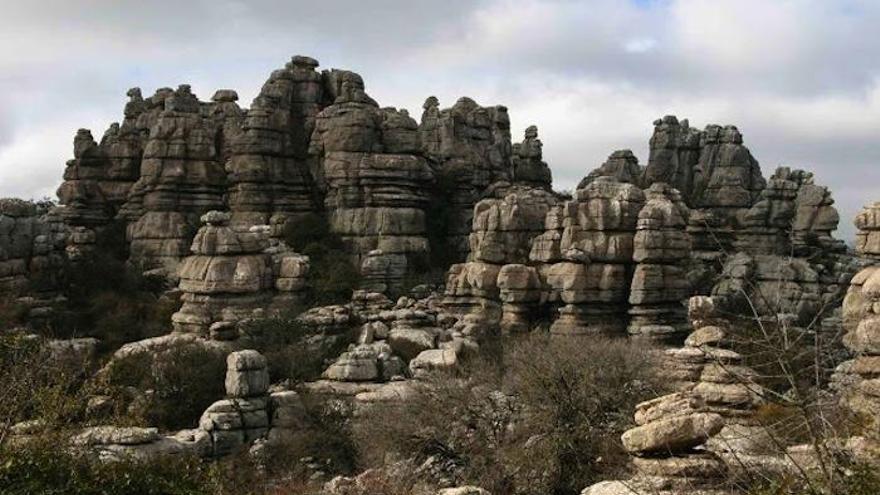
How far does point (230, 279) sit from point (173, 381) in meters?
7.93

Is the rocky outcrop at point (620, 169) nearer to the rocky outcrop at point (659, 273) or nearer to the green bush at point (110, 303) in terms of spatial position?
the rocky outcrop at point (659, 273)

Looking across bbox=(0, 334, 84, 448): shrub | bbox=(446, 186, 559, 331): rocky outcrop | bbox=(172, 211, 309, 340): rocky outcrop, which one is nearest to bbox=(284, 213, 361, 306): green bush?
bbox=(172, 211, 309, 340): rocky outcrop

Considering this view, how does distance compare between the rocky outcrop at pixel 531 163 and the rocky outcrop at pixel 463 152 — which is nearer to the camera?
the rocky outcrop at pixel 463 152

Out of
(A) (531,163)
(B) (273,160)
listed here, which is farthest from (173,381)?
(A) (531,163)

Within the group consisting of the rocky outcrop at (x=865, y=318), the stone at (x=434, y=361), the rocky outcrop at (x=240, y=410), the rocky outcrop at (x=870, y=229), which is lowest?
the rocky outcrop at (x=240, y=410)

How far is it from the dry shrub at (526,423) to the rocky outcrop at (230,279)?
41.2ft

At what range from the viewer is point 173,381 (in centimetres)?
2384

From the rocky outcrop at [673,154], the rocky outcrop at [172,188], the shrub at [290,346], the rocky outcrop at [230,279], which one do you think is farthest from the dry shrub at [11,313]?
the rocky outcrop at [673,154]

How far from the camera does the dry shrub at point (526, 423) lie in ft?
51.0

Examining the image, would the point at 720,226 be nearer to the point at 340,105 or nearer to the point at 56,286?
the point at 340,105

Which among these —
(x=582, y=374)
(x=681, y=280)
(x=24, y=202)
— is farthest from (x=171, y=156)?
(x=582, y=374)

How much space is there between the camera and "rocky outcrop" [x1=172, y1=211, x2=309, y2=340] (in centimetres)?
3095

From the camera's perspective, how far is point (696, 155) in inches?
1959

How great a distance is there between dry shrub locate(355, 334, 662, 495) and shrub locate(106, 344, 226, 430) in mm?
5621
